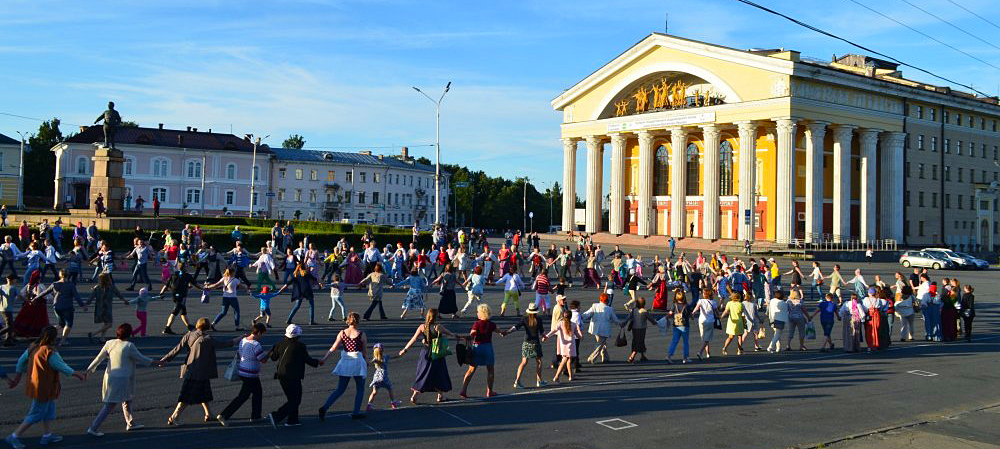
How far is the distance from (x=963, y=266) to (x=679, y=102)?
25.0 meters

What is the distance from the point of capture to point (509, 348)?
56.3 ft

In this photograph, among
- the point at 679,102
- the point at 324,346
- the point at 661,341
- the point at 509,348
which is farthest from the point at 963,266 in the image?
the point at 324,346

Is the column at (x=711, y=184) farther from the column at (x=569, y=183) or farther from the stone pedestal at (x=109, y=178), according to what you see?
the stone pedestal at (x=109, y=178)

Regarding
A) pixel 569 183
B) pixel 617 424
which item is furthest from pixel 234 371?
pixel 569 183

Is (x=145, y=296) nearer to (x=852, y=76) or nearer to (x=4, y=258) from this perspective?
(x=4, y=258)

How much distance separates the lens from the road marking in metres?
10.8

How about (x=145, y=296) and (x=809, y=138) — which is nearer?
(x=145, y=296)

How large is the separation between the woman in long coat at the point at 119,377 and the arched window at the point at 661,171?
63.2 meters

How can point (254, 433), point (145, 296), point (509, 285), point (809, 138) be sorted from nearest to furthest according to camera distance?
point (254, 433) < point (145, 296) < point (509, 285) < point (809, 138)

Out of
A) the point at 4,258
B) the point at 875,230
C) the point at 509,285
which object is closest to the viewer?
the point at 509,285

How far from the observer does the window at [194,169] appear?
258 feet

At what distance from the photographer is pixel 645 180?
67062mm

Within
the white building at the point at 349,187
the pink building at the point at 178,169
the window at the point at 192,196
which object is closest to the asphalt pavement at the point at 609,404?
the pink building at the point at 178,169

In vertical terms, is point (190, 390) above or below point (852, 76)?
below
